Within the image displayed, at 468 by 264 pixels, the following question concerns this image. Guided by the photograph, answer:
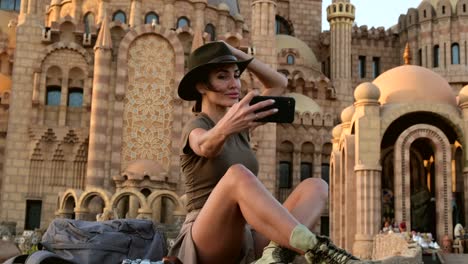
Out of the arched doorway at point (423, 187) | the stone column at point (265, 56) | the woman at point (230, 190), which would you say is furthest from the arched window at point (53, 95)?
the woman at point (230, 190)

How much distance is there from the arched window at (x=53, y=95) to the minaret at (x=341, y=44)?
16.4m

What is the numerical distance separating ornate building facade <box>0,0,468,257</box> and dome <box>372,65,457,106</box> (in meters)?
0.05

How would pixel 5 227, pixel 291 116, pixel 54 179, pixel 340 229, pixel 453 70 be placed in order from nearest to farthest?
pixel 291 116 < pixel 340 229 < pixel 5 227 < pixel 54 179 < pixel 453 70

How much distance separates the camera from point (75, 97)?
30.1 meters

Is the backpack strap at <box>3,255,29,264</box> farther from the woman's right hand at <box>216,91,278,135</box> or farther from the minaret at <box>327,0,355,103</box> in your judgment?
the minaret at <box>327,0,355,103</box>

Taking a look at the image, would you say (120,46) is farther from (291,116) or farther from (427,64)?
(291,116)

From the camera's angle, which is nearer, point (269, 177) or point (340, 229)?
point (340, 229)

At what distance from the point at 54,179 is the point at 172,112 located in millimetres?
5929

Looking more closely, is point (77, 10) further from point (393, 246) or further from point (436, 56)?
point (393, 246)

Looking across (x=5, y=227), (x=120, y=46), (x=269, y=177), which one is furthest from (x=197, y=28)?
(x=5, y=227)

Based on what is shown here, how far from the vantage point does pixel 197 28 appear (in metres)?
30.2

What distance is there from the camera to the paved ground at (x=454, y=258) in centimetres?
1645

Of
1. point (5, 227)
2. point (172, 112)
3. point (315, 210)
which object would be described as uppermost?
point (172, 112)

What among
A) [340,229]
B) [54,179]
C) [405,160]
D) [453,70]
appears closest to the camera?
[405,160]
